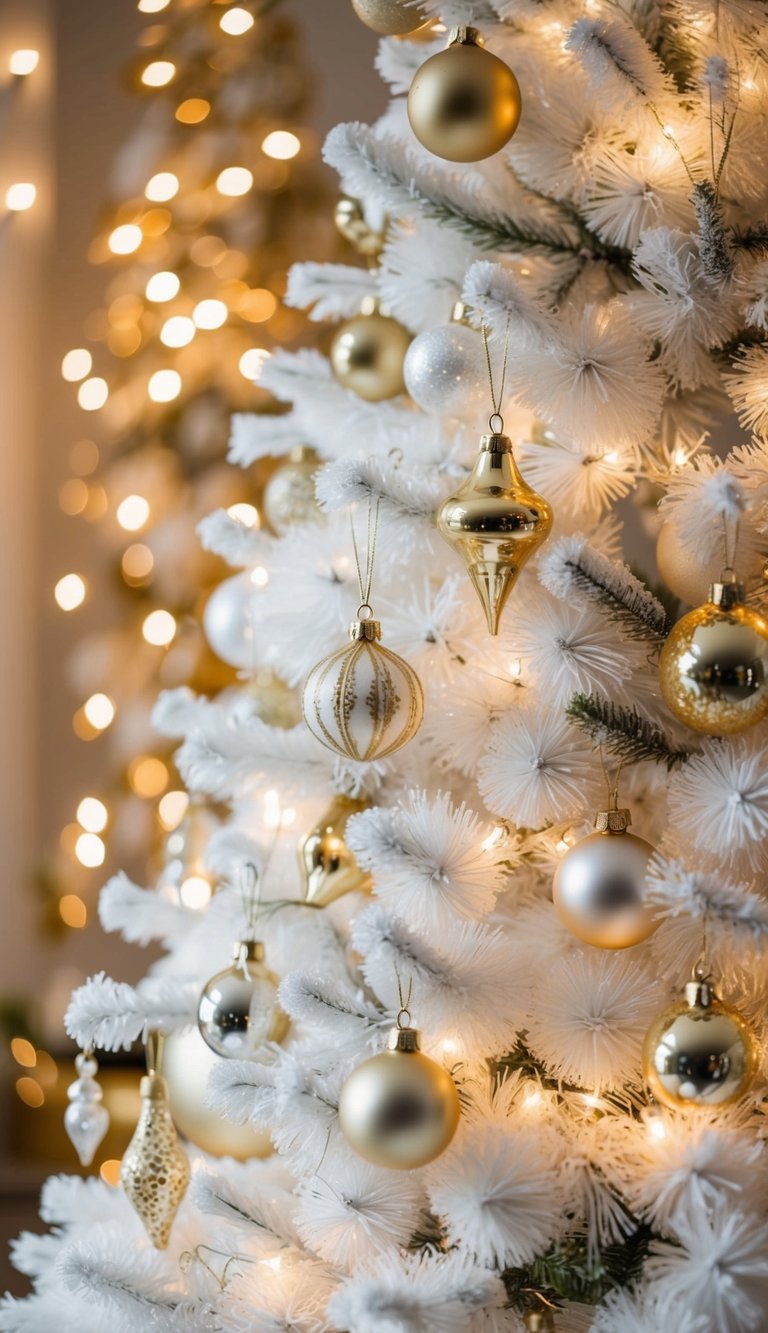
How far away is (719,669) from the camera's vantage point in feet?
2.29

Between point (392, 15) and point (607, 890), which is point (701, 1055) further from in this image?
point (392, 15)

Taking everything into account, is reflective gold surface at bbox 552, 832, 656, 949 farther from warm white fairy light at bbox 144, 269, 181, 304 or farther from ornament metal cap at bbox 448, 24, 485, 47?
warm white fairy light at bbox 144, 269, 181, 304

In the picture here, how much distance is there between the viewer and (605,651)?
0.75m

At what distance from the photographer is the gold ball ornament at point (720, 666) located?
699 millimetres

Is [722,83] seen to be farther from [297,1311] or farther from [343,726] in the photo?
[297,1311]

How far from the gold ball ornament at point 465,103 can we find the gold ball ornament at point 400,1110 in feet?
1.96

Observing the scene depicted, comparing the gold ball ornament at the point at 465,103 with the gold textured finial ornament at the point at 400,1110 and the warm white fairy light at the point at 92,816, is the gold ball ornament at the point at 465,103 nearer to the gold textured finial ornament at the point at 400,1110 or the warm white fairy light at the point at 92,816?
the gold textured finial ornament at the point at 400,1110

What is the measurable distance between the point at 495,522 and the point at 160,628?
Result: 120cm

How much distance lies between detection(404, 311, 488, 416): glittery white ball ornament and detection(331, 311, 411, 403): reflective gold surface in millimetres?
130

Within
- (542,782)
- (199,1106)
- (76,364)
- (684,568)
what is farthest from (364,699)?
(76,364)

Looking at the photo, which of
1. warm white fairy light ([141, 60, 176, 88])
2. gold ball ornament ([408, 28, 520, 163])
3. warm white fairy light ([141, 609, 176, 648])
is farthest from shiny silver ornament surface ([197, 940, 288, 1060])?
warm white fairy light ([141, 60, 176, 88])

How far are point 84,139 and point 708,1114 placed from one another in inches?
70.5

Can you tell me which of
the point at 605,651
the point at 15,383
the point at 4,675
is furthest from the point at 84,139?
the point at 605,651

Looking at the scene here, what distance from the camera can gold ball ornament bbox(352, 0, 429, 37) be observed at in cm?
88
